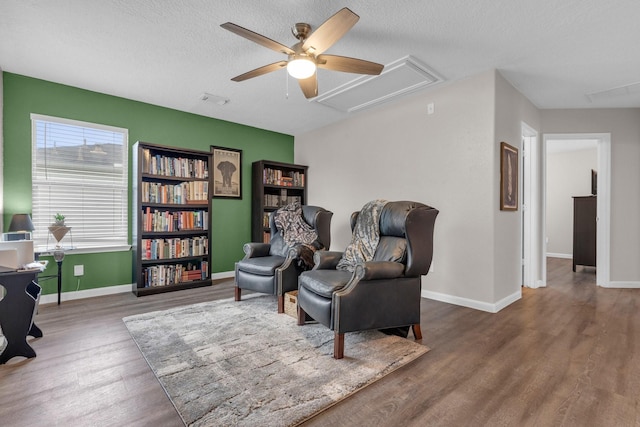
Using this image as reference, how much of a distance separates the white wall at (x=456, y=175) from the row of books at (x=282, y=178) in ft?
4.72

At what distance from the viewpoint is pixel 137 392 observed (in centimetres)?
171

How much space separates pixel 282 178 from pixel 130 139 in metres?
2.29

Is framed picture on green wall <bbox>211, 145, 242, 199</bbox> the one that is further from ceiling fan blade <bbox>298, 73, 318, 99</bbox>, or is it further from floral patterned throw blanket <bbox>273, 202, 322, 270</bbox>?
ceiling fan blade <bbox>298, 73, 318, 99</bbox>

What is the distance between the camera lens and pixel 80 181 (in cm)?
369

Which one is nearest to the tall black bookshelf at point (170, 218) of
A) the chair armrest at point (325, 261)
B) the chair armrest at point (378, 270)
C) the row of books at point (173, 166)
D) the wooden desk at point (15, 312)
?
the row of books at point (173, 166)

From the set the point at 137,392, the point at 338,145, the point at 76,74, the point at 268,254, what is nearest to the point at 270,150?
the point at 338,145

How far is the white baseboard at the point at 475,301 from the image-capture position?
315 centimetres

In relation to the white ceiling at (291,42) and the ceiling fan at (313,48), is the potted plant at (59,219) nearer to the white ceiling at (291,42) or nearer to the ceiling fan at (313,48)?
the white ceiling at (291,42)

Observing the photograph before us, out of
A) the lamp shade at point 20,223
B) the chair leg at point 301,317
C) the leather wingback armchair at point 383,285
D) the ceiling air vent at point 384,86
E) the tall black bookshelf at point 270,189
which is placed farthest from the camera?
the tall black bookshelf at point 270,189

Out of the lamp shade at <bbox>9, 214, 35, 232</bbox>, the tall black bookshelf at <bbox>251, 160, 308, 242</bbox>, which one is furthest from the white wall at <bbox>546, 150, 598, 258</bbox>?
the lamp shade at <bbox>9, 214, 35, 232</bbox>

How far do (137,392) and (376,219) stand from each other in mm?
2096

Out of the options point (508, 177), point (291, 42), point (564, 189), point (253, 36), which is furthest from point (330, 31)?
point (564, 189)

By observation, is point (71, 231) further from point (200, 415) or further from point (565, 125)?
point (565, 125)

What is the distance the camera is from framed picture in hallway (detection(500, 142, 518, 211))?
10.6ft
